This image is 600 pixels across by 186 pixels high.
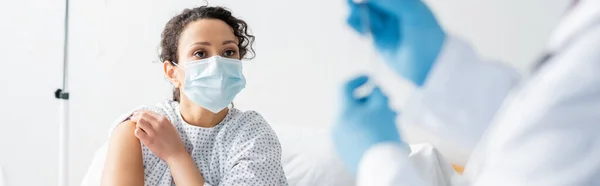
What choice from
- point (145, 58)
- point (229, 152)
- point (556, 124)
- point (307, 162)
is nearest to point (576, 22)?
point (556, 124)

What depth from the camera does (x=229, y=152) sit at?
1.38 meters

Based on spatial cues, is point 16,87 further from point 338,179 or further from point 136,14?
point 338,179

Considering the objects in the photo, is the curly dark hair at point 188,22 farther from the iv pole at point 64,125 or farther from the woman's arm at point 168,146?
the iv pole at point 64,125

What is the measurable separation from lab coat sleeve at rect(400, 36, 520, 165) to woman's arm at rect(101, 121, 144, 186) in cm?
78

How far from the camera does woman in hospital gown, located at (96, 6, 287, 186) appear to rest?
1.34m

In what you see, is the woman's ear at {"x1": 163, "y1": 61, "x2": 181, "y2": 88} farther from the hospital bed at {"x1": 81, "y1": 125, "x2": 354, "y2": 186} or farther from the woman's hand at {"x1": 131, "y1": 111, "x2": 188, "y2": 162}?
the hospital bed at {"x1": 81, "y1": 125, "x2": 354, "y2": 186}

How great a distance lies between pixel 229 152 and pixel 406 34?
773mm

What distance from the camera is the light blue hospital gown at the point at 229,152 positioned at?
1339 millimetres

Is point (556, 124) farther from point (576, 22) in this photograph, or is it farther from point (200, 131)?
point (200, 131)

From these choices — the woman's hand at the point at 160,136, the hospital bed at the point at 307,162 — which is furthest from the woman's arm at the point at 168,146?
the hospital bed at the point at 307,162

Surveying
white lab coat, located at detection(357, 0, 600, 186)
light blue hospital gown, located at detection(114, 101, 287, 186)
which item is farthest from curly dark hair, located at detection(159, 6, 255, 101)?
white lab coat, located at detection(357, 0, 600, 186)

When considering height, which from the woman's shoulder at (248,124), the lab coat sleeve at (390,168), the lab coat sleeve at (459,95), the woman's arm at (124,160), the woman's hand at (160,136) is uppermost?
the lab coat sleeve at (459,95)

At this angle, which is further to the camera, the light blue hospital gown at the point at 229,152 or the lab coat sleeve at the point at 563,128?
the light blue hospital gown at the point at 229,152

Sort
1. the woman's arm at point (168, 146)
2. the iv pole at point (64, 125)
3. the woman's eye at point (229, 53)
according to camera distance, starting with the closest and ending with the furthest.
A: the woman's arm at point (168, 146)
the woman's eye at point (229, 53)
the iv pole at point (64, 125)
